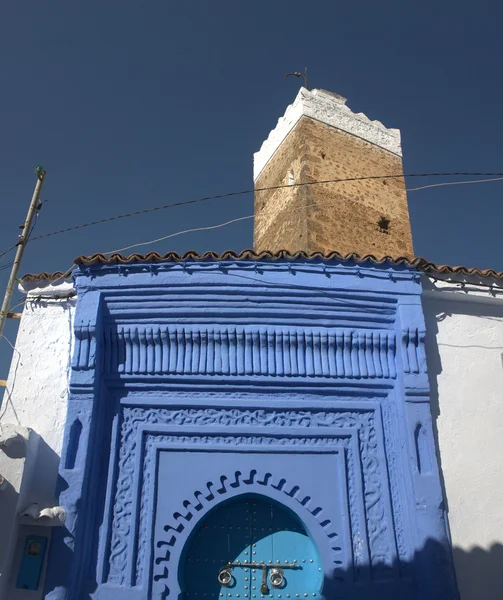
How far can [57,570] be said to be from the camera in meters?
3.69

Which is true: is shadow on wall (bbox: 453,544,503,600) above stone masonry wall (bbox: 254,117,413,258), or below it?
below

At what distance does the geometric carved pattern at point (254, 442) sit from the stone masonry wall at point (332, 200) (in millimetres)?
4235

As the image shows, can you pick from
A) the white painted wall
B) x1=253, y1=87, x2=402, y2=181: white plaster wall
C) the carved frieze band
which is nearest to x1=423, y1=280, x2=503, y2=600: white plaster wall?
the carved frieze band

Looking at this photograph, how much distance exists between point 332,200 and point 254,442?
5585 mm

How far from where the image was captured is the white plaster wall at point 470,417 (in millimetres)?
3967

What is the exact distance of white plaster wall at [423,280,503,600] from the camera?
397 cm

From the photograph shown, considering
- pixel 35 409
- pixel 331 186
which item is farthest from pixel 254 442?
pixel 331 186

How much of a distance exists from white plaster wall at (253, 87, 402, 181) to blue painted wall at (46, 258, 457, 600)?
5.92m

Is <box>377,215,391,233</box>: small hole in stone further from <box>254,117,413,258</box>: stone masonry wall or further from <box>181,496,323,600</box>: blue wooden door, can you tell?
<box>181,496,323,600</box>: blue wooden door

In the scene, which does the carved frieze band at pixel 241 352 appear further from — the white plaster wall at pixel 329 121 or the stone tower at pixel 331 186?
the white plaster wall at pixel 329 121

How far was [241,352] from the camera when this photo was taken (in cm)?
439

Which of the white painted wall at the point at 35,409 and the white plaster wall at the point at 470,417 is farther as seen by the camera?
the white plaster wall at the point at 470,417

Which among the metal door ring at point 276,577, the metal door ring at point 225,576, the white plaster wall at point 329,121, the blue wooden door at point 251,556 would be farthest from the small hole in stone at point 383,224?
the metal door ring at point 225,576

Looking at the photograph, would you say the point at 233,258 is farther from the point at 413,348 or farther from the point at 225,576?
the point at 225,576
